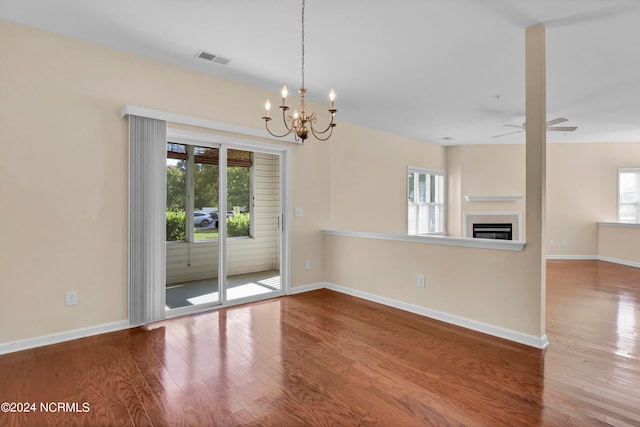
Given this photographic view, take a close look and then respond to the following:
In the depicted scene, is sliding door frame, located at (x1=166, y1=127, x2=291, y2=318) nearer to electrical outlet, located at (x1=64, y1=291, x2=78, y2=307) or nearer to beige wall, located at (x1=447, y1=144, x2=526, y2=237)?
electrical outlet, located at (x1=64, y1=291, x2=78, y2=307)

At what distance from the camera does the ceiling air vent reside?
3.34 metres

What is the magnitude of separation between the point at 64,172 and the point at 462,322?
4.12m

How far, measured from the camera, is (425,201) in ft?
25.4

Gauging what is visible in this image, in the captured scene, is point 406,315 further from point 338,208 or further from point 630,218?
point 630,218

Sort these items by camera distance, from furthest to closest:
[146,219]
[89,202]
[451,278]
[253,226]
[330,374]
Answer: [253,226] < [451,278] < [146,219] < [89,202] < [330,374]

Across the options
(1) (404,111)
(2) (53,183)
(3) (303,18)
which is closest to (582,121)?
(1) (404,111)

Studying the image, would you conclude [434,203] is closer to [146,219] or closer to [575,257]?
[575,257]

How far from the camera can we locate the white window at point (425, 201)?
24.2 ft

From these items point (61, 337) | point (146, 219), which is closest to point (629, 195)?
point (146, 219)

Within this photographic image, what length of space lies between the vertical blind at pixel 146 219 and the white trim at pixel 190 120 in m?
0.06

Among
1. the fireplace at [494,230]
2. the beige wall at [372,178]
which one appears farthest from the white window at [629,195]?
the beige wall at [372,178]

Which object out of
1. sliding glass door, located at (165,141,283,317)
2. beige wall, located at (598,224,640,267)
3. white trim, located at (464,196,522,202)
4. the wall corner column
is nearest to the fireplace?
white trim, located at (464,196,522,202)

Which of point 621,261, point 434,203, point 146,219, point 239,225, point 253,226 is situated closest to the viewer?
point 146,219

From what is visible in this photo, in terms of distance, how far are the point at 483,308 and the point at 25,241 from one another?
424 cm
